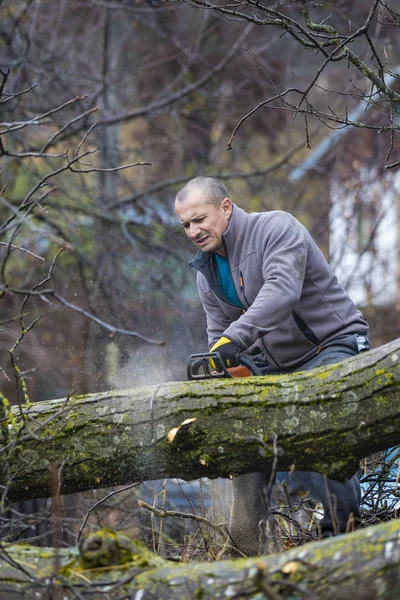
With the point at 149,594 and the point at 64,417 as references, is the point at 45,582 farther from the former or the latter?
the point at 64,417

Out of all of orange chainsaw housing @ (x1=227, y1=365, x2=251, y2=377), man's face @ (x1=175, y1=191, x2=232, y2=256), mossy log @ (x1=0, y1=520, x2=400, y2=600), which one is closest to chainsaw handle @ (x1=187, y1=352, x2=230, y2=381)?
orange chainsaw housing @ (x1=227, y1=365, x2=251, y2=377)

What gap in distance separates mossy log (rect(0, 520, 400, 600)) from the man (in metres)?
1.57

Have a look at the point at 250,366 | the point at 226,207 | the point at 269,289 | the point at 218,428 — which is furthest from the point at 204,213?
the point at 218,428

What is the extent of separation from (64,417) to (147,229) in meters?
7.20

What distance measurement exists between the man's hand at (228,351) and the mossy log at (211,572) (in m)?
1.25

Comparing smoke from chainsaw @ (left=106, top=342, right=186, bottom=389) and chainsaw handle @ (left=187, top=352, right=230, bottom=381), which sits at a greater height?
smoke from chainsaw @ (left=106, top=342, right=186, bottom=389)

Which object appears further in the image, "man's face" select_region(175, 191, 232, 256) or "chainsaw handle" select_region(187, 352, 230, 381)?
"man's face" select_region(175, 191, 232, 256)

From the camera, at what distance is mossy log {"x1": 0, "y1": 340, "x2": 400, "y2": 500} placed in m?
3.16

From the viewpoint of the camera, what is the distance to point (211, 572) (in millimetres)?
2480

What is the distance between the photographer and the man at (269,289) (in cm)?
405

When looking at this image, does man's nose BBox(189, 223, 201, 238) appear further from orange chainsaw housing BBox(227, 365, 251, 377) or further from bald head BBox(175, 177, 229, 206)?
orange chainsaw housing BBox(227, 365, 251, 377)

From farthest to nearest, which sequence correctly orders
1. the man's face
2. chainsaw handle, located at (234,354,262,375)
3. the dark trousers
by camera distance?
the man's face, the dark trousers, chainsaw handle, located at (234,354,262,375)

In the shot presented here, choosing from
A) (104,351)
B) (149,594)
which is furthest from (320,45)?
(104,351)

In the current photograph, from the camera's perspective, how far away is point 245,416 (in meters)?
3.28
